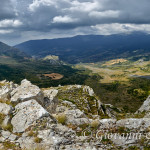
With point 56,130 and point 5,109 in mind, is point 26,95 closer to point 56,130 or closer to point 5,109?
point 5,109

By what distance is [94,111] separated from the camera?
159 feet

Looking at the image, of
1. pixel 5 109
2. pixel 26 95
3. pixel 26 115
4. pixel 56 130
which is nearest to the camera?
pixel 56 130

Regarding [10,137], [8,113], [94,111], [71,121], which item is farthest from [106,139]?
[94,111]

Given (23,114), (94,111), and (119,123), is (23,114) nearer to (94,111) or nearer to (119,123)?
(119,123)

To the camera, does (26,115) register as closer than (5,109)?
Yes

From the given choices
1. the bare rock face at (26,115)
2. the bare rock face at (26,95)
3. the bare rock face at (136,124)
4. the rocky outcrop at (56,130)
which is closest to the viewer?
the rocky outcrop at (56,130)

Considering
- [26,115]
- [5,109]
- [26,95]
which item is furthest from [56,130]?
[26,95]

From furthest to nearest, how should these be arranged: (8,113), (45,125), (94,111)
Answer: (94,111)
(8,113)
(45,125)

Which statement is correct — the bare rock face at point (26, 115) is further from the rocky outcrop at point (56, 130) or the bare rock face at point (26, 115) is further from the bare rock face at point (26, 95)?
the bare rock face at point (26, 95)

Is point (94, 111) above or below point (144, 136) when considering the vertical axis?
below

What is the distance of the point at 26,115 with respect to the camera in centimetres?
1430

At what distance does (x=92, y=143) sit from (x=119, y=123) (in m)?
4.22

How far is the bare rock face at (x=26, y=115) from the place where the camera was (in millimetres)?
13377

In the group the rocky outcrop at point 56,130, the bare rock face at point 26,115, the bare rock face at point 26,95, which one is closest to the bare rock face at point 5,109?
the rocky outcrop at point 56,130
